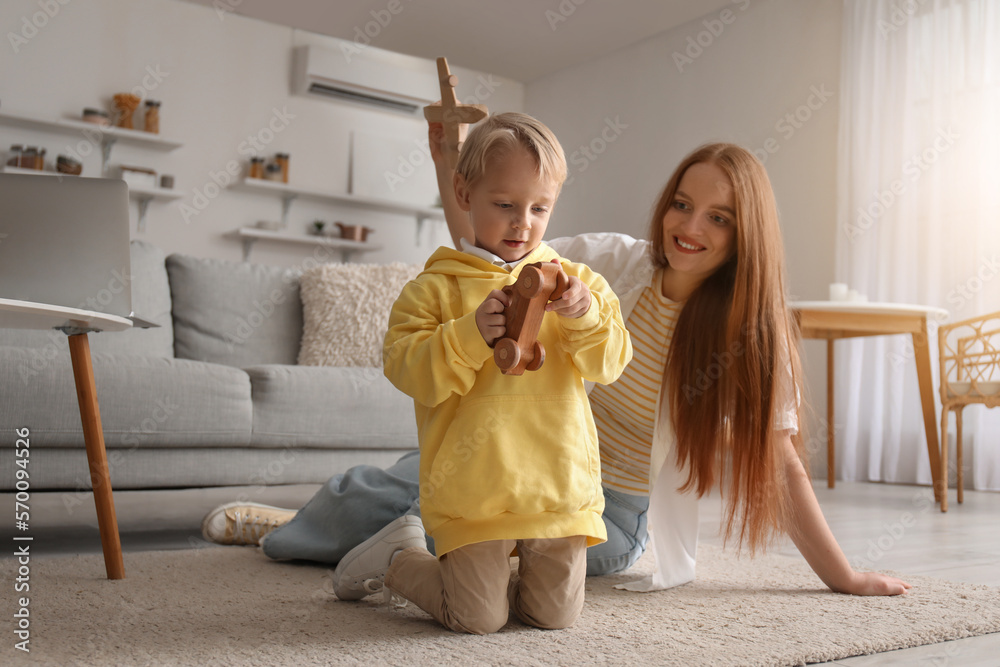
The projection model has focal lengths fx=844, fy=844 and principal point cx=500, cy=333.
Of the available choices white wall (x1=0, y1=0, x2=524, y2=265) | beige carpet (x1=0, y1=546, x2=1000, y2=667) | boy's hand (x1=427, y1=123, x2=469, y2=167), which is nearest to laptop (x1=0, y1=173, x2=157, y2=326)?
beige carpet (x1=0, y1=546, x2=1000, y2=667)

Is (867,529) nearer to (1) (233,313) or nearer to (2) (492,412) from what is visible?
(2) (492,412)

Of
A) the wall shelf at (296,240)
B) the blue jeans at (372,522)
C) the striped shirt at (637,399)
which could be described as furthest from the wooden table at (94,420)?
the wall shelf at (296,240)

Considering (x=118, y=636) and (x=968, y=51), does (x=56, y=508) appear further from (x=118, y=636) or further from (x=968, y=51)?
(x=968, y=51)

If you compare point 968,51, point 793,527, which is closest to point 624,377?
point 793,527

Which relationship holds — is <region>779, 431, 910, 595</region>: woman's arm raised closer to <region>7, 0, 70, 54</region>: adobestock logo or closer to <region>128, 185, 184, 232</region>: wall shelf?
<region>128, 185, 184, 232</region>: wall shelf

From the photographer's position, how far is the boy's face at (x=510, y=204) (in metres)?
1.03

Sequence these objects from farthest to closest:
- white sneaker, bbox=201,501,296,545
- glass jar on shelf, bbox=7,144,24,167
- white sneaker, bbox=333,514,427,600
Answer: glass jar on shelf, bbox=7,144,24,167
white sneaker, bbox=201,501,296,545
white sneaker, bbox=333,514,427,600

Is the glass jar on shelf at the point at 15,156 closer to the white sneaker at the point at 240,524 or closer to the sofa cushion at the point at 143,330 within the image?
the sofa cushion at the point at 143,330

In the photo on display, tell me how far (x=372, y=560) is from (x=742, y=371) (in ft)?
2.11

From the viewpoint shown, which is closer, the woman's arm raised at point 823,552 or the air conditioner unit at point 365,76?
the woman's arm raised at point 823,552

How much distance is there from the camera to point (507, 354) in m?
0.92

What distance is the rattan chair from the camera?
2.87 m

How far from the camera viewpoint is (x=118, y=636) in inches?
39.3

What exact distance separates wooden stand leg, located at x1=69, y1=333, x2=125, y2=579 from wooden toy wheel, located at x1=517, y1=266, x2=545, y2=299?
2.70 feet
